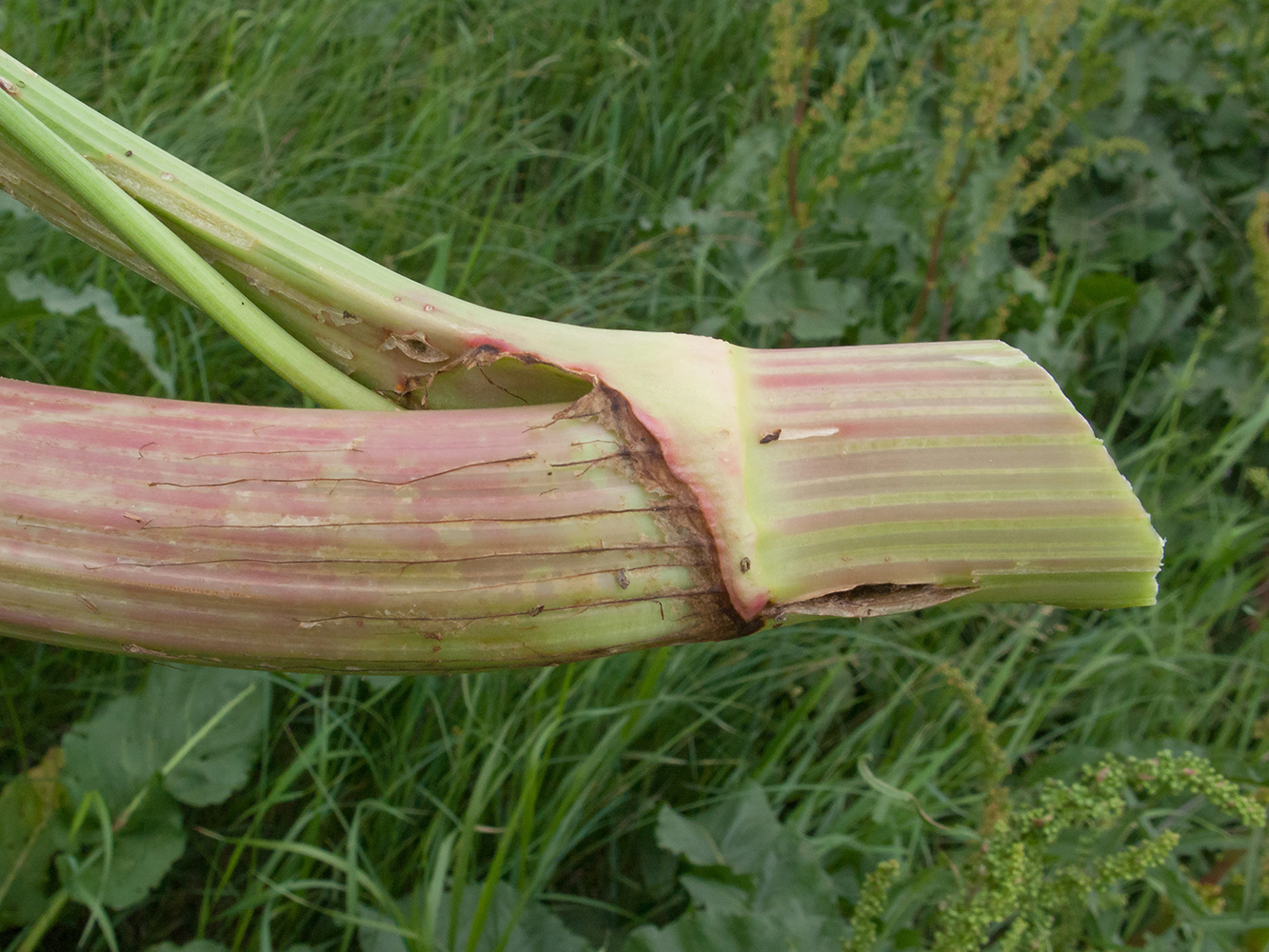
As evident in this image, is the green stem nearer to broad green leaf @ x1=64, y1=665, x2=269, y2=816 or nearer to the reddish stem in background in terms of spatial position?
broad green leaf @ x1=64, y1=665, x2=269, y2=816

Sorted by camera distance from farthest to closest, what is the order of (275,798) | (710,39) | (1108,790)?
(710,39)
(275,798)
(1108,790)

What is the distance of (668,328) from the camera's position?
2.14m

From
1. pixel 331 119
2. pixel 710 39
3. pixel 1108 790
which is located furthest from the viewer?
pixel 710 39

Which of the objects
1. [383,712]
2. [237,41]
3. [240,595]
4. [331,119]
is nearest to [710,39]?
[331,119]

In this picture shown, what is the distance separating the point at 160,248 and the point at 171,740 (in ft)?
3.10

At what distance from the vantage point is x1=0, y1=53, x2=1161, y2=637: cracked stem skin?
755 millimetres

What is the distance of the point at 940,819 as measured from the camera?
1.67 meters

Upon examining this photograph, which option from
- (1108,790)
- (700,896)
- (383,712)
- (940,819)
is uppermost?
(1108,790)

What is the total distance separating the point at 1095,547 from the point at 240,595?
0.67m

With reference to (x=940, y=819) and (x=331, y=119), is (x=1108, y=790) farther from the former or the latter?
(x=331, y=119)

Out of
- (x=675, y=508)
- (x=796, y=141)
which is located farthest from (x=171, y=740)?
(x=796, y=141)

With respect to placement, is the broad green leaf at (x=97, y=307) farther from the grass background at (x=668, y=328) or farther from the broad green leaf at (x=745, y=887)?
the broad green leaf at (x=745, y=887)

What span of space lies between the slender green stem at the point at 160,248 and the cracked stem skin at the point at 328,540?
9 cm

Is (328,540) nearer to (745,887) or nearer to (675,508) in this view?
(675,508)
